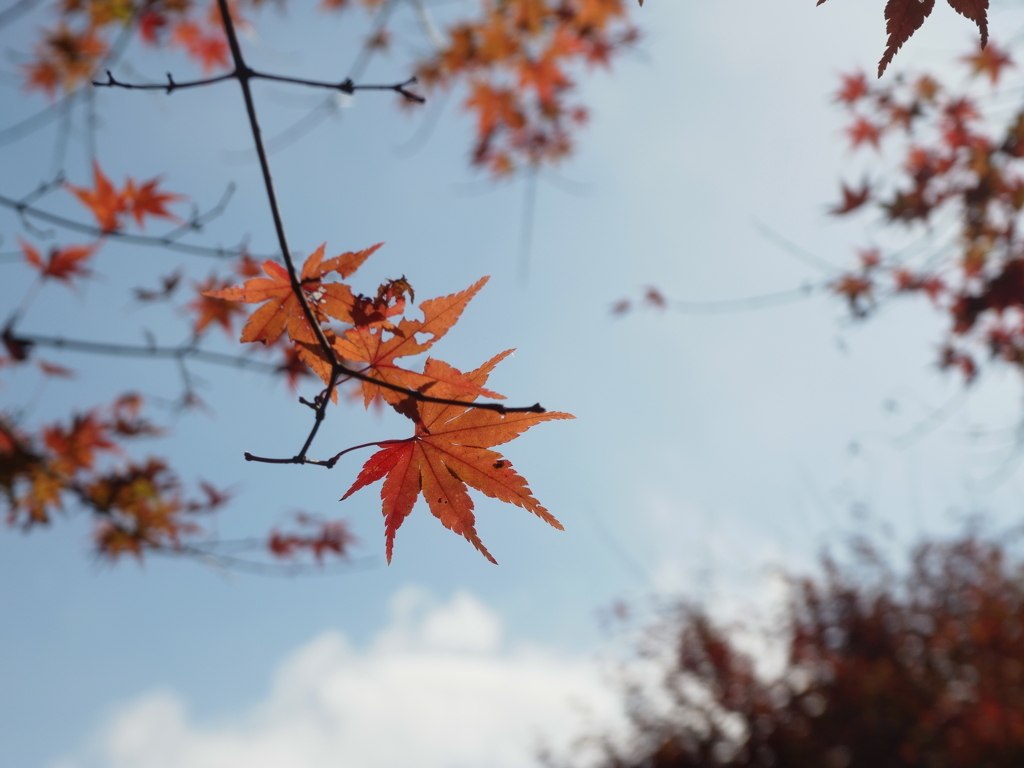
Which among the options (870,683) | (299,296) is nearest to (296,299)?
(299,296)

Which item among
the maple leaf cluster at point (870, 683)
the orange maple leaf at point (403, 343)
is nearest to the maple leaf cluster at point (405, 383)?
the orange maple leaf at point (403, 343)

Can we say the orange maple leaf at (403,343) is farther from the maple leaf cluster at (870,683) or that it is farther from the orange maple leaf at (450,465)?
the maple leaf cluster at (870,683)

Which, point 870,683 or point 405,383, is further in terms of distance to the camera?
point 870,683

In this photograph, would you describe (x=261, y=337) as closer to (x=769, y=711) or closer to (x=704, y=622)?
(x=769, y=711)

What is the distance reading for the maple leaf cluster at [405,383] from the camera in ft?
3.49

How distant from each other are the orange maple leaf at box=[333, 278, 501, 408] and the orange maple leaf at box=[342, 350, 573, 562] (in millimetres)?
41

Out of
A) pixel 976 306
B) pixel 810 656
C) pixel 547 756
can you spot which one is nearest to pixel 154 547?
pixel 976 306

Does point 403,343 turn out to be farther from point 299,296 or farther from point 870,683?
point 870,683

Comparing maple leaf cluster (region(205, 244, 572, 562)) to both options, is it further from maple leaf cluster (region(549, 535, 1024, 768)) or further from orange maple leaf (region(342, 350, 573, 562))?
maple leaf cluster (region(549, 535, 1024, 768))

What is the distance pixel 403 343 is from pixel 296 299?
224 millimetres

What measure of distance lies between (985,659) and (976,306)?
563 centimetres

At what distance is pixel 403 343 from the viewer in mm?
1104

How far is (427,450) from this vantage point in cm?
118

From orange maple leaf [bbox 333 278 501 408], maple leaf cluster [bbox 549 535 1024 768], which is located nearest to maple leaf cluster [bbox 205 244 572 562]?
orange maple leaf [bbox 333 278 501 408]
